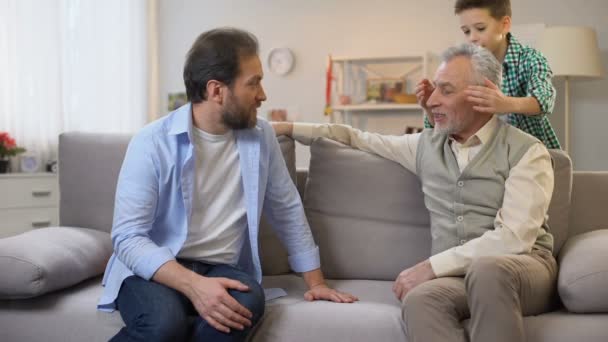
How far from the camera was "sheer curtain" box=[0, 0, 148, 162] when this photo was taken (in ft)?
15.6

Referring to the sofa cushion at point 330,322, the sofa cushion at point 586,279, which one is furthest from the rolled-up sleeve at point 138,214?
the sofa cushion at point 586,279

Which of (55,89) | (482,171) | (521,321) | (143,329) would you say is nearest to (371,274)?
(482,171)

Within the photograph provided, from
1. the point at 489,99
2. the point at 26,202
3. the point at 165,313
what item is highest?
the point at 489,99

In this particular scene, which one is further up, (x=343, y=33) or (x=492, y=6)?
(x=343, y=33)

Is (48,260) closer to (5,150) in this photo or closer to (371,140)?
(371,140)

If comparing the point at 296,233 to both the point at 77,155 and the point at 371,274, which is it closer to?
the point at 371,274

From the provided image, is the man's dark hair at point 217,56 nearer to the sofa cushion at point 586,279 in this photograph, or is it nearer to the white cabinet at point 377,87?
the sofa cushion at point 586,279

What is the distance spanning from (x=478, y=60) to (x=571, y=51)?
3028 mm

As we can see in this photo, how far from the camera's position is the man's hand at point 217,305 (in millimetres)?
1692

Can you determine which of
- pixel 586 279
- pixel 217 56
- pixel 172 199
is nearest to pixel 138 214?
pixel 172 199

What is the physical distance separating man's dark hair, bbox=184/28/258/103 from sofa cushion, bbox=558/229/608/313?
103 centimetres

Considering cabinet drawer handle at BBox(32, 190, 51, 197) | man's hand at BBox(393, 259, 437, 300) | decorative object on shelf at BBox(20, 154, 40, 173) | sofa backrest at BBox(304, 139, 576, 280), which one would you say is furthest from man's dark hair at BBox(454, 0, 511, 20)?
decorative object on shelf at BBox(20, 154, 40, 173)

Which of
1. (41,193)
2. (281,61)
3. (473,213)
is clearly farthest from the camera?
(281,61)

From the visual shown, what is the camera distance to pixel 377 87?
545 cm
